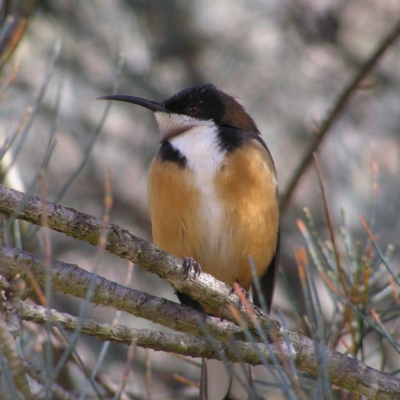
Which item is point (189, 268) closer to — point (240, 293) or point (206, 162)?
point (240, 293)

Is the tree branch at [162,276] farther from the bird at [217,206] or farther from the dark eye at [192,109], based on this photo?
the dark eye at [192,109]

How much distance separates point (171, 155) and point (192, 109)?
553mm

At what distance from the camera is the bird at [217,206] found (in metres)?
3.58

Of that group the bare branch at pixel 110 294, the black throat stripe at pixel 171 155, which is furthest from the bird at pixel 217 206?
the bare branch at pixel 110 294

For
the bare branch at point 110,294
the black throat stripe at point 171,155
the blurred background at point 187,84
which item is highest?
the blurred background at point 187,84

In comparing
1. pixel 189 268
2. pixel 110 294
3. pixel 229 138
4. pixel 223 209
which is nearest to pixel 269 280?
pixel 223 209

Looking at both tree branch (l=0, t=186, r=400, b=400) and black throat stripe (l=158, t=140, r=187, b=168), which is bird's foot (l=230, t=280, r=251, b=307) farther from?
black throat stripe (l=158, t=140, r=187, b=168)

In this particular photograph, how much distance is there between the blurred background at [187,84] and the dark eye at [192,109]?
3.96ft

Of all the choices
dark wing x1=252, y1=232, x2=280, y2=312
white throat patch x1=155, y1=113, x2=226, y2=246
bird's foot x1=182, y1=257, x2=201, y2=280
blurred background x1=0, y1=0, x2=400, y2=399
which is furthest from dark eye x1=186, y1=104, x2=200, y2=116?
bird's foot x1=182, y1=257, x2=201, y2=280

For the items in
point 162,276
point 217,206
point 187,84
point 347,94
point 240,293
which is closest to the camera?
point 240,293

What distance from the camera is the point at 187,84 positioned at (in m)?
5.92

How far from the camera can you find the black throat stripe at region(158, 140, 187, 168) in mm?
3678

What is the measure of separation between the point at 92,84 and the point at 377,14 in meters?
2.59

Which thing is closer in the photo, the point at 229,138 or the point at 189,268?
the point at 189,268
